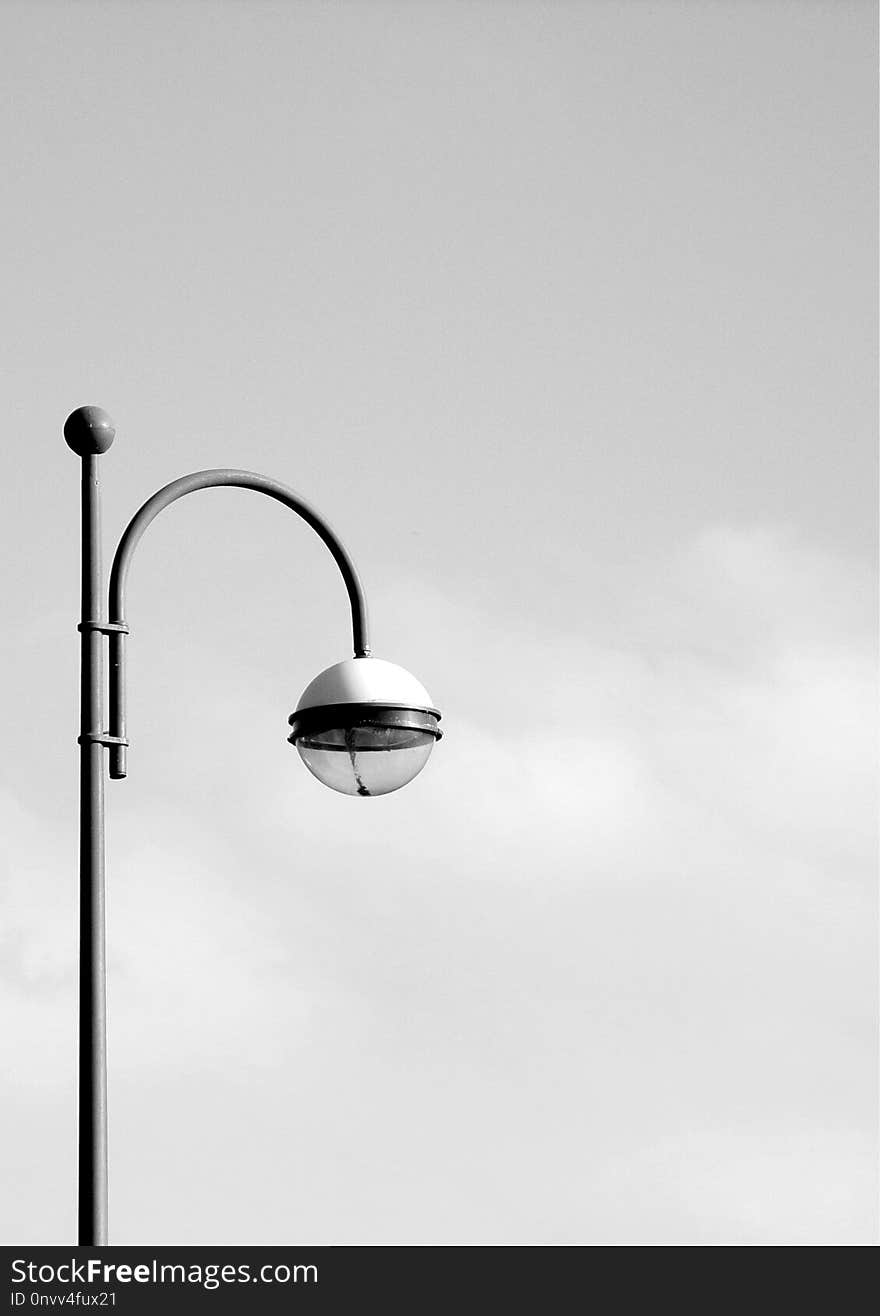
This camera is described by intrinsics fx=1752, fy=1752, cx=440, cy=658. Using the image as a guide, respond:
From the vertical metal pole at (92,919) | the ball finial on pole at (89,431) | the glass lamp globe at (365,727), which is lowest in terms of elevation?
the vertical metal pole at (92,919)

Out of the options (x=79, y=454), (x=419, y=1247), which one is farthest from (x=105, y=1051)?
(x=419, y=1247)

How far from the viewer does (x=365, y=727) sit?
26.3ft

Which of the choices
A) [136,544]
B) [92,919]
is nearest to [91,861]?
[92,919]

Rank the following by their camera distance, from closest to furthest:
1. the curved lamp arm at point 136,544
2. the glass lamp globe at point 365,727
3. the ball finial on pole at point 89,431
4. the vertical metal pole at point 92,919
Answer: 1. the vertical metal pole at point 92,919
2. the curved lamp arm at point 136,544
3. the ball finial on pole at point 89,431
4. the glass lamp globe at point 365,727

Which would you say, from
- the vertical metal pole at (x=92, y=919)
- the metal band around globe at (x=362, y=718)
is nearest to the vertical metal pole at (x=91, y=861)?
the vertical metal pole at (x=92, y=919)

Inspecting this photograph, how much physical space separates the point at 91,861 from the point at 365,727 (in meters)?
1.51

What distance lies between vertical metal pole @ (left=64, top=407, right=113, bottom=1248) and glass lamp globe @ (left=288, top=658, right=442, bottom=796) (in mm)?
1114

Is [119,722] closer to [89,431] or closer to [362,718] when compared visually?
[362,718]

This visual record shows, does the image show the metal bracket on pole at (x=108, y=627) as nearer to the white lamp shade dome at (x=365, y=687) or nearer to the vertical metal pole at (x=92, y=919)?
the vertical metal pole at (x=92, y=919)

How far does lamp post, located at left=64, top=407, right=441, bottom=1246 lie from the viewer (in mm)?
6840

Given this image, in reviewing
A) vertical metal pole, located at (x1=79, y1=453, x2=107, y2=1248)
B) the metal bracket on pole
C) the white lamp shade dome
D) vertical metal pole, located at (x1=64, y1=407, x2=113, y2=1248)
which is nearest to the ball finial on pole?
vertical metal pole, located at (x1=64, y1=407, x2=113, y2=1248)

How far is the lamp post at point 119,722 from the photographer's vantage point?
684cm

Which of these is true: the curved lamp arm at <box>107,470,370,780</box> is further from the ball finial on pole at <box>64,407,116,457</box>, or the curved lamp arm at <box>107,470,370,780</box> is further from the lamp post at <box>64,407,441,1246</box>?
the ball finial on pole at <box>64,407,116,457</box>
